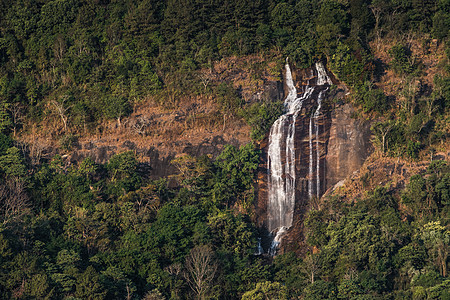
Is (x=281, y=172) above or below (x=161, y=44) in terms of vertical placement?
below

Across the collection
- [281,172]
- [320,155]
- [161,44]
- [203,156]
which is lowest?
[281,172]

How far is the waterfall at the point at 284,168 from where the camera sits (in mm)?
102188

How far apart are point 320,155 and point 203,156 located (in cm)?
1042

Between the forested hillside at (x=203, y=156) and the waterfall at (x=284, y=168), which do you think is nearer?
the forested hillside at (x=203, y=156)

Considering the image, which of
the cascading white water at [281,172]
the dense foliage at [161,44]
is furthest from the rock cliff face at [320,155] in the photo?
the dense foliage at [161,44]

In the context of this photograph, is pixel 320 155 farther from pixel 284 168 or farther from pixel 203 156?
pixel 203 156

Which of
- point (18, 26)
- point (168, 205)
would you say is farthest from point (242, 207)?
point (18, 26)

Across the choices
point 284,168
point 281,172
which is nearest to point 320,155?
A: point 284,168

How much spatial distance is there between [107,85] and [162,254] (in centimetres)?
2286

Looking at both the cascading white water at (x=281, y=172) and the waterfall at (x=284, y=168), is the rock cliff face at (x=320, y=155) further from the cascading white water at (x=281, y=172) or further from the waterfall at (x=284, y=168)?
the cascading white water at (x=281, y=172)

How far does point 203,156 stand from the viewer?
338 feet

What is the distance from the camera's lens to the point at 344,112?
105 m

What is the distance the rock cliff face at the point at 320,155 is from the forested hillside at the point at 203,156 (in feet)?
3.58

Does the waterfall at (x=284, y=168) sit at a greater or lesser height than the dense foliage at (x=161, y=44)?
lesser
